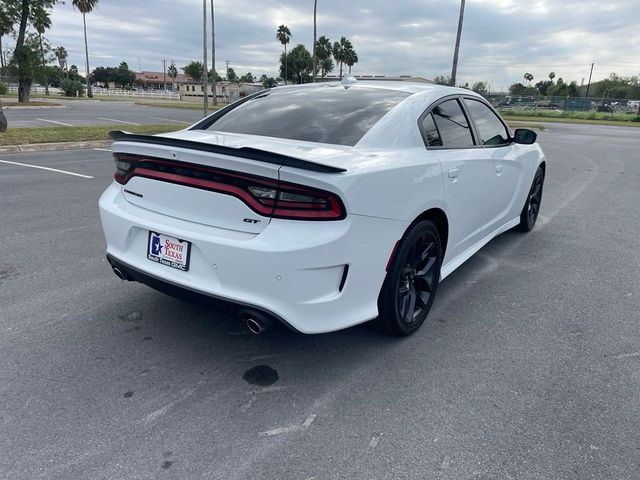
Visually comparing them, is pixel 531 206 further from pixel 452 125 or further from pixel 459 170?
pixel 459 170

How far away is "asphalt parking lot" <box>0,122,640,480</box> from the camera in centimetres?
212

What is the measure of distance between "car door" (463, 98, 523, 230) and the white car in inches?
16.9

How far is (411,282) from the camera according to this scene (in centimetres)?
317

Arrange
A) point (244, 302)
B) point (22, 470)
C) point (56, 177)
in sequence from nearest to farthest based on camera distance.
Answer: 1. point (22, 470)
2. point (244, 302)
3. point (56, 177)

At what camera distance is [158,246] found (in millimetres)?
2705

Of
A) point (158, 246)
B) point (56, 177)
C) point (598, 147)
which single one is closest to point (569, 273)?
point (158, 246)

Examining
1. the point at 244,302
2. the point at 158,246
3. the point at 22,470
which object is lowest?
the point at 22,470

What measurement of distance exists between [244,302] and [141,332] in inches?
43.5

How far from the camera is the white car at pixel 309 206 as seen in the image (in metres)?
2.37

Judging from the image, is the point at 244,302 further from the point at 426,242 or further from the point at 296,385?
the point at 426,242

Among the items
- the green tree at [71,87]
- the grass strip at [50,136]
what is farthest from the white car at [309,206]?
the green tree at [71,87]

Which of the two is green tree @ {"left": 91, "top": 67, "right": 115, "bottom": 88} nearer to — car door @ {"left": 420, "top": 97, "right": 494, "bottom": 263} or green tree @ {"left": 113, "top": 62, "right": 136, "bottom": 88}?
green tree @ {"left": 113, "top": 62, "right": 136, "bottom": 88}

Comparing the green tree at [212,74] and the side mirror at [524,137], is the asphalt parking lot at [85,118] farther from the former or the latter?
the side mirror at [524,137]

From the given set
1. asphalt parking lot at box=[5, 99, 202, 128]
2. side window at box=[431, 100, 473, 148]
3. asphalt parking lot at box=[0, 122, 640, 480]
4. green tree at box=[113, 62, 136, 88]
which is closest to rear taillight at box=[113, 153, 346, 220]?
asphalt parking lot at box=[0, 122, 640, 480]
